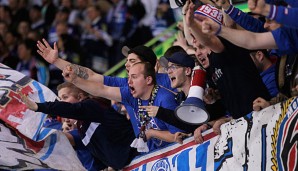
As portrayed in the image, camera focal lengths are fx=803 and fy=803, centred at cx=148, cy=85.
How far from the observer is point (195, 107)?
523 cm

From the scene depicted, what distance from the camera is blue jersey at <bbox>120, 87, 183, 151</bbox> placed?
6.11 metres

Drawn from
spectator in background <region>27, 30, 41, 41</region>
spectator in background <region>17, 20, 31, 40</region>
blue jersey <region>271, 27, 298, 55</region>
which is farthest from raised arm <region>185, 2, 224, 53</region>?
spectator in background <region>17, 20, 31, 40</region>

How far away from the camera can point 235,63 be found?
5133 mm

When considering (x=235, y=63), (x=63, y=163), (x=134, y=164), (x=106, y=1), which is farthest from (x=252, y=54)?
(x=106, y=1)

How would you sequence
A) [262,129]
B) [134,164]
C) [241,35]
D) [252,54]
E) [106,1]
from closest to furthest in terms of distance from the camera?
[241,35]
[262,129]
[252,54]
[134,164]
[106,1]

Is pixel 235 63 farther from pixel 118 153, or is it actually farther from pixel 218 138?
pixel 118 153

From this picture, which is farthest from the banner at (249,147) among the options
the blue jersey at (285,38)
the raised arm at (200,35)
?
the raised arm at (200,35)

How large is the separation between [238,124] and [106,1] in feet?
21.1

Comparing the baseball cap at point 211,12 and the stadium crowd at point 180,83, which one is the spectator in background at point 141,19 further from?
the baseball cap at point 211,12

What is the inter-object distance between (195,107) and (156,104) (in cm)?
101

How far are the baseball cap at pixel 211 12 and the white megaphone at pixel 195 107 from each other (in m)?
0.49

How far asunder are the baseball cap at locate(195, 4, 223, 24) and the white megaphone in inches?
19.1

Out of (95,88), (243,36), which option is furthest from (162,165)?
(243,36)

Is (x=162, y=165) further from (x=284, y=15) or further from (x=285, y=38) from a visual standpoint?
(x=284, y=15)
